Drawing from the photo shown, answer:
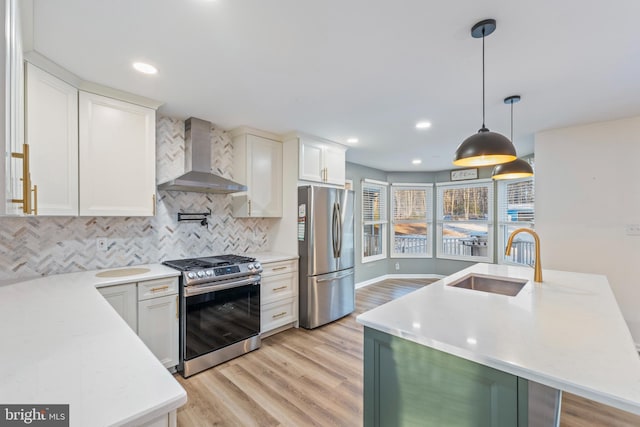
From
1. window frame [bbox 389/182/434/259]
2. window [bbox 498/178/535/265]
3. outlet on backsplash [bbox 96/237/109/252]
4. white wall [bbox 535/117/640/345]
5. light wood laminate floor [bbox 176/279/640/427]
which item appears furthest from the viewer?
window frame [bbox 389/182/434/259]

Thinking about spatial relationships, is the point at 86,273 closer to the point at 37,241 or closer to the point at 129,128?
the point at 37,241

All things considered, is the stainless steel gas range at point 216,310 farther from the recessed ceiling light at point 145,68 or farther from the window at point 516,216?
the window at point 516,216

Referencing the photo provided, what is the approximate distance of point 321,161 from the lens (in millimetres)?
3773

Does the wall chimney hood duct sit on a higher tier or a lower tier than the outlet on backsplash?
higher

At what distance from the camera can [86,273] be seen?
2.31 meters

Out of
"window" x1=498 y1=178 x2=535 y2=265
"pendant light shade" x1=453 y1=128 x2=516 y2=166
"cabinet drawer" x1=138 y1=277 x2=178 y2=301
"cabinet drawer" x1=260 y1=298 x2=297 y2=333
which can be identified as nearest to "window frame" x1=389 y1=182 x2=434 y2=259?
"window" x1=498 y1=178 x2=535 y2=265

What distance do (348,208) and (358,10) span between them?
8.85 feet

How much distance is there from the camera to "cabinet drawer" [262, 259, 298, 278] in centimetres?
313

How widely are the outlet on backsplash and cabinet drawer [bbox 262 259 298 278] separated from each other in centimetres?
146

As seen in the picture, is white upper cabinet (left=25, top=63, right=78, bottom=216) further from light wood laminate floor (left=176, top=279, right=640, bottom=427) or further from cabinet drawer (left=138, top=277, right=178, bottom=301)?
light wood laminate floor (left=176, top=279, right=640, bottom=427)

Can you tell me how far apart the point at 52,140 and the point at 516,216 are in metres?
6.20

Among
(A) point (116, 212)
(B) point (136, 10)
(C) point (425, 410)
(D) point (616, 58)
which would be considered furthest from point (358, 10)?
(A) point (116, 212)

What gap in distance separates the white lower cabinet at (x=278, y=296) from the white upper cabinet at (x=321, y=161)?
1156mm

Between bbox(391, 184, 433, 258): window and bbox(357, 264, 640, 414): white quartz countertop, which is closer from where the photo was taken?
bbox(357, 264, 640, 414): white quartz countertop
